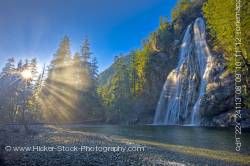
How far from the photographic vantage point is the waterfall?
162ft

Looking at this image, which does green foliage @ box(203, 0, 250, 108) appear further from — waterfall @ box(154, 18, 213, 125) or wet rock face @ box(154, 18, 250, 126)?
waterfall @ box(154, 18, 213, 125)

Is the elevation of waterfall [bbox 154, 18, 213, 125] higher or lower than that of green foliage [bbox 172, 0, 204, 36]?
lower

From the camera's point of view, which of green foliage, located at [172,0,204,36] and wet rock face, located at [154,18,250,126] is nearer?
wet rock face, located at [154,18,250,126]

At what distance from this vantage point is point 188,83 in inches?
2106

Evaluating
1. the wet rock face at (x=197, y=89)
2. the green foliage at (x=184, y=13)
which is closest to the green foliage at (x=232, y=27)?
the wet rock face at (x=197, y=89)

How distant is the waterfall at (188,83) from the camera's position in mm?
49281

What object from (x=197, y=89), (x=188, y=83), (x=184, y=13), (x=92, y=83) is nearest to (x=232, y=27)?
(x=197, y=89)

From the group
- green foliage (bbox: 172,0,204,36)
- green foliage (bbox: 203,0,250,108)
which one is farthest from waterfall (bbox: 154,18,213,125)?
green foliage (bbox: 203,0,250,108)

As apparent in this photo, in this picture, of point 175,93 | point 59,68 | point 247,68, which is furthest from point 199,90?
point 59,68

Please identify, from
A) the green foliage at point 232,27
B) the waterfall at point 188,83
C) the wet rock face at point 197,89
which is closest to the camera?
the green foliage at point 232,27

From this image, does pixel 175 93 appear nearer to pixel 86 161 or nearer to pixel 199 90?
pixel 199 90

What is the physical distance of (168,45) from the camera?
237 feet

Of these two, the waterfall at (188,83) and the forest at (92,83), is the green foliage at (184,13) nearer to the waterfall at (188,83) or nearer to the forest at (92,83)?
the forest at (92,83)

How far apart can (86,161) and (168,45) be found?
2469 inches
